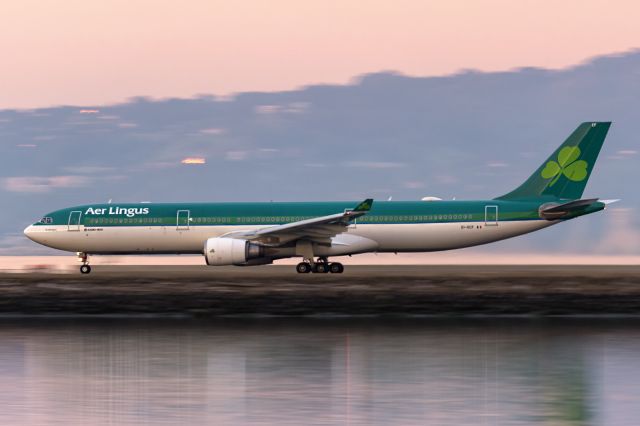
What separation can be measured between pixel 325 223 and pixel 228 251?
447cm

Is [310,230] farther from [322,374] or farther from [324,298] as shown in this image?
[322,374]

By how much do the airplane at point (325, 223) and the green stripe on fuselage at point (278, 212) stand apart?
0.15 ft

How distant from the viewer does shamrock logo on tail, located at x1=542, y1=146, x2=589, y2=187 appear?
172ft

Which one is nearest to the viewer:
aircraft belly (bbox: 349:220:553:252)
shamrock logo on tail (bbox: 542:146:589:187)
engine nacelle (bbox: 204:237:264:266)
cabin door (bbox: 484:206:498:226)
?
engine nacelle (bbox: 204:237:264:266)

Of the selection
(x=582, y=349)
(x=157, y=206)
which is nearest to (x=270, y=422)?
(x=582, y=349)

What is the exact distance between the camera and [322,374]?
16.5 meters

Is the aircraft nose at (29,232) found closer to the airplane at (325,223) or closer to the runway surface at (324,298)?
the airplane at (325,223)

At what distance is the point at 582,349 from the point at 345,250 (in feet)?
100

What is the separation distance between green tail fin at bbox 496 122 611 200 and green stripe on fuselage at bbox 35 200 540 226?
1424mm

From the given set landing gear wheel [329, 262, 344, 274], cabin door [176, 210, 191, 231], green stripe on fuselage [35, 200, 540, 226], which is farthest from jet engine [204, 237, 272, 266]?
cabin door [176, 210, 191, 231]

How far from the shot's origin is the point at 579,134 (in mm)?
53875

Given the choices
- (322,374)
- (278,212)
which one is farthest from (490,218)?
(322,374)

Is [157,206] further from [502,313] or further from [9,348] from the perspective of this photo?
[9,348]

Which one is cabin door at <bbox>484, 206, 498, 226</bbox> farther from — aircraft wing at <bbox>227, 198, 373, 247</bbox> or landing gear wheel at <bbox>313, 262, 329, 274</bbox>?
landing gear wheel at <bbox>313, 262, 329, 274</bbox>
